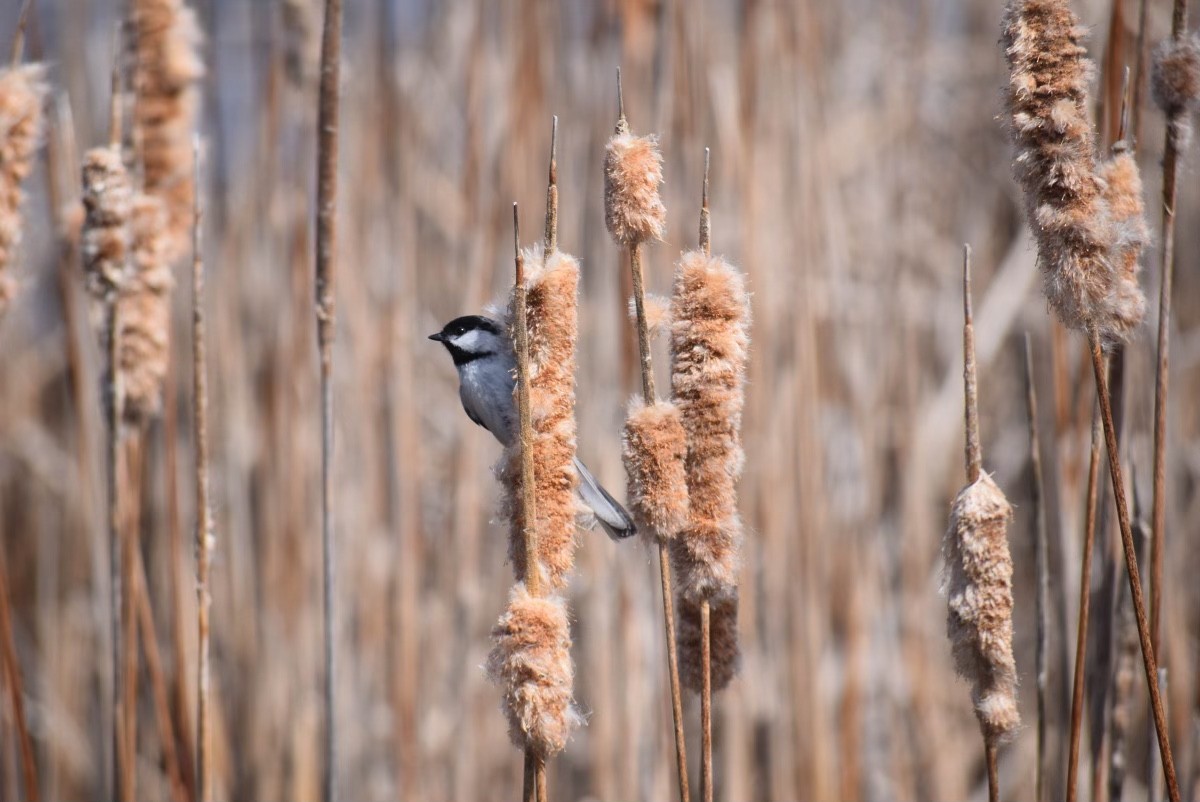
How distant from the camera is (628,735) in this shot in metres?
1.66

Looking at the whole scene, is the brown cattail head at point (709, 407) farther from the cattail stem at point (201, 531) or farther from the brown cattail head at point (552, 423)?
the cattail stem at point (201, 531)

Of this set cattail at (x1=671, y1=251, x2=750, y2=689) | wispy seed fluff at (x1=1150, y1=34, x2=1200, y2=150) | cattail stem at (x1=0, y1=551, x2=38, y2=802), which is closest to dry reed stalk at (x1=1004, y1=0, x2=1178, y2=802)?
wispy seed fluff at (x1=1150, y1=34, x2=1200, y2=150)

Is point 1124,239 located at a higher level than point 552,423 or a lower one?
higher

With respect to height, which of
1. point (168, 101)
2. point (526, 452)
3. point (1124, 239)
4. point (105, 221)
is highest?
point (168, 101)

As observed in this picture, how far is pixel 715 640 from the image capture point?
0.85 metres

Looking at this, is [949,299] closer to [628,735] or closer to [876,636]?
[876,636]

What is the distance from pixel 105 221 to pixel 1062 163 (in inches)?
33.1

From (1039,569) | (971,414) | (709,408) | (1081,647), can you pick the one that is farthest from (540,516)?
(1039,569)

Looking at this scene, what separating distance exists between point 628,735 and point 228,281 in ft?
3.57

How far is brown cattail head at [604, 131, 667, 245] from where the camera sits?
2.38 ft

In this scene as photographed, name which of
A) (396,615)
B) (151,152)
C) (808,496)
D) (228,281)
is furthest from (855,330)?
(151,152)

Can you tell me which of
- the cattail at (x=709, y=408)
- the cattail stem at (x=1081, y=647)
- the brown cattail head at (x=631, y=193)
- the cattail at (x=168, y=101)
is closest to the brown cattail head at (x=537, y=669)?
the cattail at (x=709, y=408)

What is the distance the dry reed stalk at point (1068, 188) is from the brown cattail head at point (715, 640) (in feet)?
0.99

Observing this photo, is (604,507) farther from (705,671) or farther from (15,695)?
(15,695)
